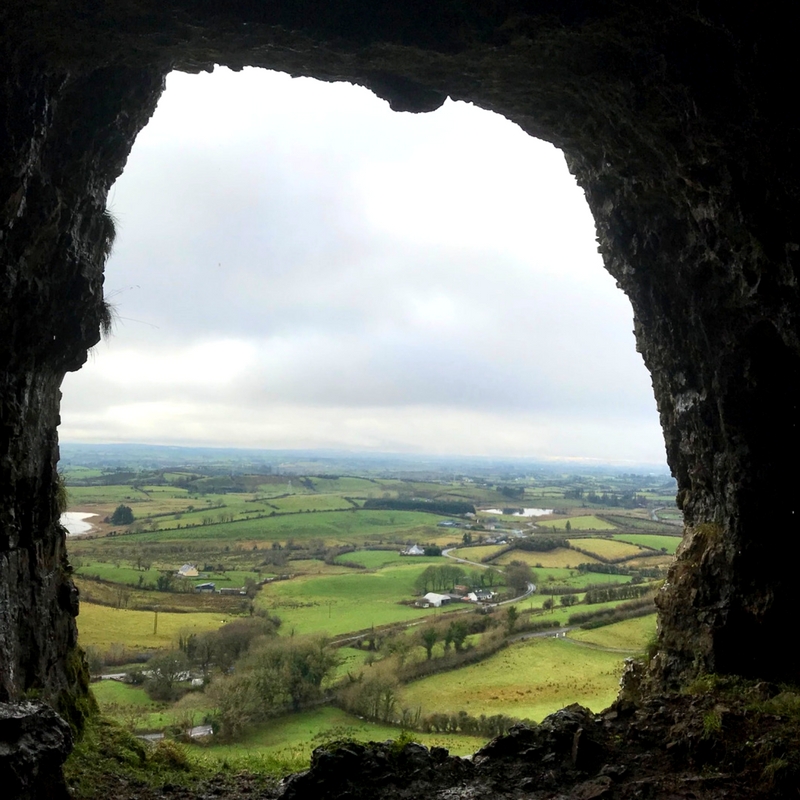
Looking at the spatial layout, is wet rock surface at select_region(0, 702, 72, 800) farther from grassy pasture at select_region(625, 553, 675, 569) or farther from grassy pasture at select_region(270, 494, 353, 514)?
grassy pasture at select_region(270, 494, 353, 514)

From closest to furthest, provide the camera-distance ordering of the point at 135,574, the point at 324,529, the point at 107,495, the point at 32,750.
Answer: the point at 32,750 < the point at 135,574 < the point at 324,529 < the point at 107,495

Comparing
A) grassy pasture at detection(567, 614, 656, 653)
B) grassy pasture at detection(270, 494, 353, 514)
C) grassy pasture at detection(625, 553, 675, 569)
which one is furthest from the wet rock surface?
grassy pasture at detection(270, 494, 353, 514)

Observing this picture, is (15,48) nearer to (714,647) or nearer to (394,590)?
(714,647)

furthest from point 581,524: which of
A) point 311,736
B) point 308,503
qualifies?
point 311,736

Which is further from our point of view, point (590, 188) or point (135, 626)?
point (135, 626)

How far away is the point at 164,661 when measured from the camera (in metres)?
20.1

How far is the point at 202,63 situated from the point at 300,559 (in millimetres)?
43860

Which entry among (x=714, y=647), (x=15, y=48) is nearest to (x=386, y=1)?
(x=15, y=48)

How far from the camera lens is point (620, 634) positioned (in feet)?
80.9

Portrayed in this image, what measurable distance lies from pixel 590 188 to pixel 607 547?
48.1m

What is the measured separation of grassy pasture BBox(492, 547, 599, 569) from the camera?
157 ft

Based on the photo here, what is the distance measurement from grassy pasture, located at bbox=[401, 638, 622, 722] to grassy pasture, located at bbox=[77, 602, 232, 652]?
36.6ft

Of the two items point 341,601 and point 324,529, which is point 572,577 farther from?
point 324,529

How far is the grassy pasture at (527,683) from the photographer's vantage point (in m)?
18.2
